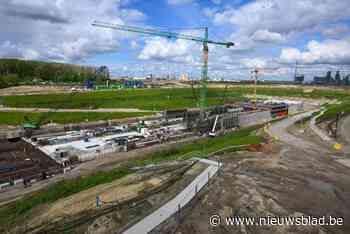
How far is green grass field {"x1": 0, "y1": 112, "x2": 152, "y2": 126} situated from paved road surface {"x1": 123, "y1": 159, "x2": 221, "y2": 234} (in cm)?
5213

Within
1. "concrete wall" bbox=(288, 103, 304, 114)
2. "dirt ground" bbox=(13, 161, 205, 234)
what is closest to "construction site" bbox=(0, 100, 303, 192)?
"dirt ground" bbox=(13, 161, 205, 234)

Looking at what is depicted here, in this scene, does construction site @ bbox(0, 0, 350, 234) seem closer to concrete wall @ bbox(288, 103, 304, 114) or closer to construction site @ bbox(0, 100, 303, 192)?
construction site @ bbox(0, 100, 303, 192)

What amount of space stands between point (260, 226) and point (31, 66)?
199152mm

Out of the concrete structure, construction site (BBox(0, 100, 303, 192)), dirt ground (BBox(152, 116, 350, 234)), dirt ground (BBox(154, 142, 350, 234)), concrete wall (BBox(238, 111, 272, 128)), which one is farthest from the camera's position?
concrete wall (BBox(238, 111, 272, 128))

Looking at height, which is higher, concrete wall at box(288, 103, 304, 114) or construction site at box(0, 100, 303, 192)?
concrete wall at box(288, 103, 304, 114)

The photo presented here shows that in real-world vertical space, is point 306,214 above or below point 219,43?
below

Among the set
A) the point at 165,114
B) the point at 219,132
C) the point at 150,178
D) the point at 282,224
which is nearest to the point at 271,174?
the point at 282,224

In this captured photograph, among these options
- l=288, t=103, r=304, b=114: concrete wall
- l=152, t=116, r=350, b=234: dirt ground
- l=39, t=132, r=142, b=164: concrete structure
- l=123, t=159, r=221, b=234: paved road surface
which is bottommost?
l=39, t=132, r=142, b=164: concrete structure

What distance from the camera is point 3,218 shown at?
21.7 meters

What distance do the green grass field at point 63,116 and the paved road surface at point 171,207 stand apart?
5213 cm

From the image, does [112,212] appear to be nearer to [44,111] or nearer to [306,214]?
[306,214]

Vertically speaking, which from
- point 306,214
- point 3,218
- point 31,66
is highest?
point 31,66

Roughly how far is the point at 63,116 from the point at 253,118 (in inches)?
2318

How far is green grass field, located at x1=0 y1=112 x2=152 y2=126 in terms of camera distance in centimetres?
6638
